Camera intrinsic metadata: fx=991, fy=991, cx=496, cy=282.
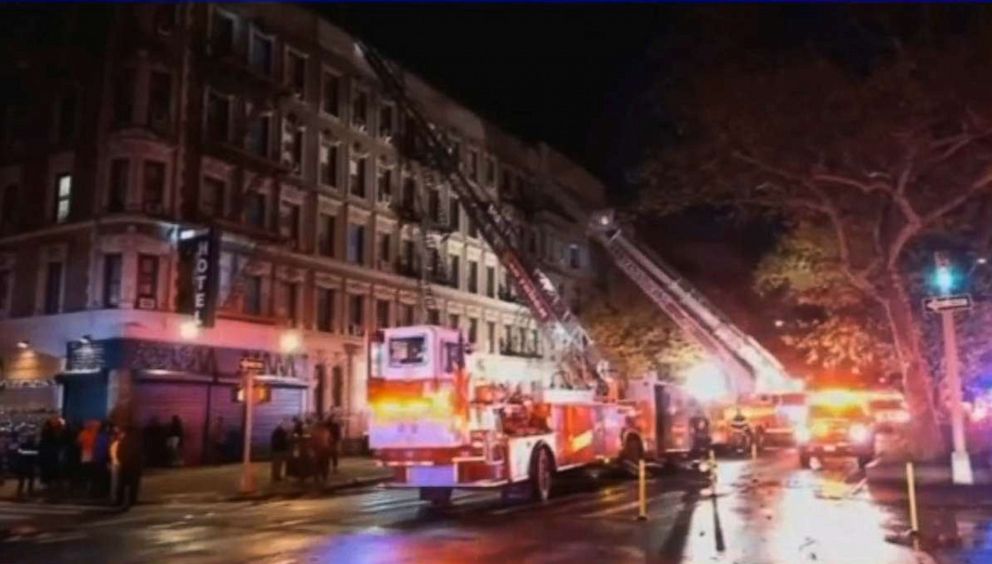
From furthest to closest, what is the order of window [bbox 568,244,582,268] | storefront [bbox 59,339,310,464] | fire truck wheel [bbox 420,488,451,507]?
window [bbox 568,244,582,268] → storefront [bbox 59,339,310,464] → fire truck wheel [bbox 420,488,451,507]

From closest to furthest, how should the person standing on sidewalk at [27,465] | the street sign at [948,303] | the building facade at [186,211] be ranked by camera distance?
the street sign at [948,303] < the person standing on sidewalk at [27,465] < the building facade at [186,211]

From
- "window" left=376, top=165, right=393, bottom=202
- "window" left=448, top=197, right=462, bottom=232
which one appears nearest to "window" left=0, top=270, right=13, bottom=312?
"window" left=376, top=165, right=393, bottom=202

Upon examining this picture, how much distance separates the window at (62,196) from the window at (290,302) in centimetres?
805

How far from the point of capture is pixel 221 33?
34.9 m

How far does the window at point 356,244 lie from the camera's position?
136 feet

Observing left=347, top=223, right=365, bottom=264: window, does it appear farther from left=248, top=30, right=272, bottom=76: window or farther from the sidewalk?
the sidewalk

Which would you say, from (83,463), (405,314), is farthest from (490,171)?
(83,463)

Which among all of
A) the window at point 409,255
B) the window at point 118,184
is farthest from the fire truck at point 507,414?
the window at point 118,184

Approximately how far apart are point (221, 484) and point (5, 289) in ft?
46.1

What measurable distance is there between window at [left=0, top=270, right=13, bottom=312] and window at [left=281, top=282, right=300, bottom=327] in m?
9.30

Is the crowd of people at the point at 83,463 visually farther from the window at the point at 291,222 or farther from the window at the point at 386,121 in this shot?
the window at the point at 386,121

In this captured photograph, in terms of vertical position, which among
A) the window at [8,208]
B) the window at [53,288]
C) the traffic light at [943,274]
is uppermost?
the window at [8,208]

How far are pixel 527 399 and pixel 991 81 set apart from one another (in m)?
11.8

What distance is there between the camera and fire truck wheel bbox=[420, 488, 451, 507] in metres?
19.0
